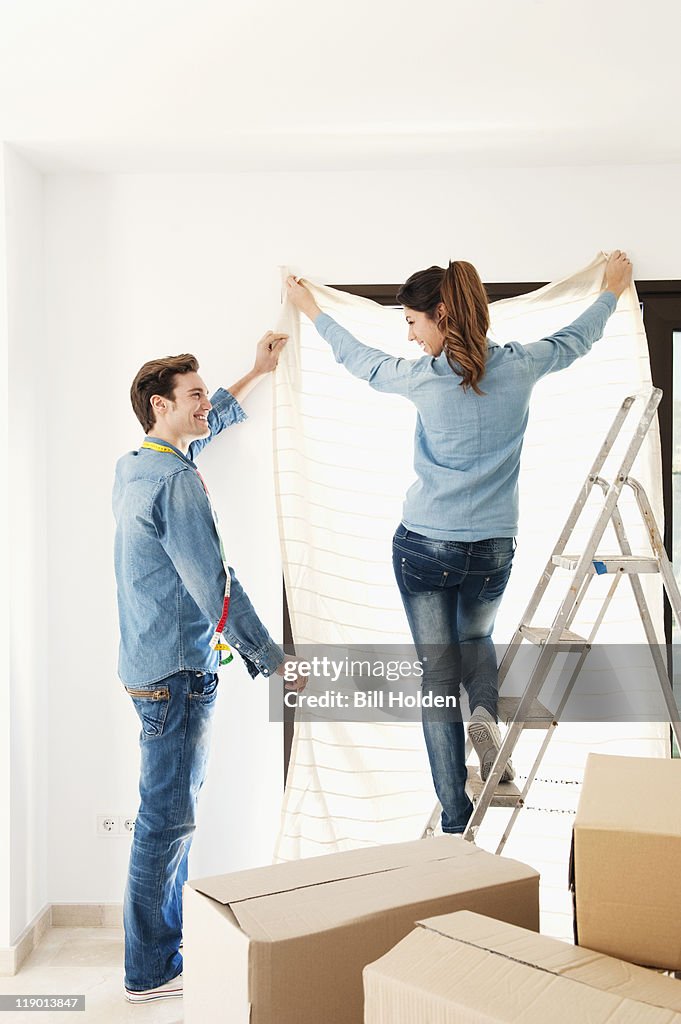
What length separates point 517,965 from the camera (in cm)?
101

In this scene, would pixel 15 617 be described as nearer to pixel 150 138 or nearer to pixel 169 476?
pixel 169 476

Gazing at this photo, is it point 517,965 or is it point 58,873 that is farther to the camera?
point 58,873

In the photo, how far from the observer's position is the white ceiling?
1978 mm

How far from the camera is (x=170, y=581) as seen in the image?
2.47 meters

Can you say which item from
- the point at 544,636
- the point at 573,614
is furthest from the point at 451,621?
the point at 573,614

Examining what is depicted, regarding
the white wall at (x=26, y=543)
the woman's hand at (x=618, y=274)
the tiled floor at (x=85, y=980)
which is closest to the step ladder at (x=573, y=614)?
the woman's hand at (x=618, y=274)

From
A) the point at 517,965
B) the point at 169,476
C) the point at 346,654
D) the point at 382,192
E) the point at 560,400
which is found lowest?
the point at 517,965

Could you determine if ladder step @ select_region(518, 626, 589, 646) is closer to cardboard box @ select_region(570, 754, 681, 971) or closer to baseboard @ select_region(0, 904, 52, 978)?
cardboard box @ select_region(570, 754, 681, 971)

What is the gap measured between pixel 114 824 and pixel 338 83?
7.94 ft

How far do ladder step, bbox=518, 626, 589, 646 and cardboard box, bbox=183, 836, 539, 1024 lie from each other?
2.97 ft

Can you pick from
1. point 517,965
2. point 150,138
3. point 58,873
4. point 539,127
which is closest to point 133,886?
point 58,873

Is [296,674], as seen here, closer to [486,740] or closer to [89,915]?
[486,740]

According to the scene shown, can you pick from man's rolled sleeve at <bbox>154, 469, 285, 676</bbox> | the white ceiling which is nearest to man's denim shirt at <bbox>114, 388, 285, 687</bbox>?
man's rolled sleeve at <bbox>154, 469, 285, 676</bbox>

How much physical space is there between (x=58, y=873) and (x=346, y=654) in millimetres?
1247
